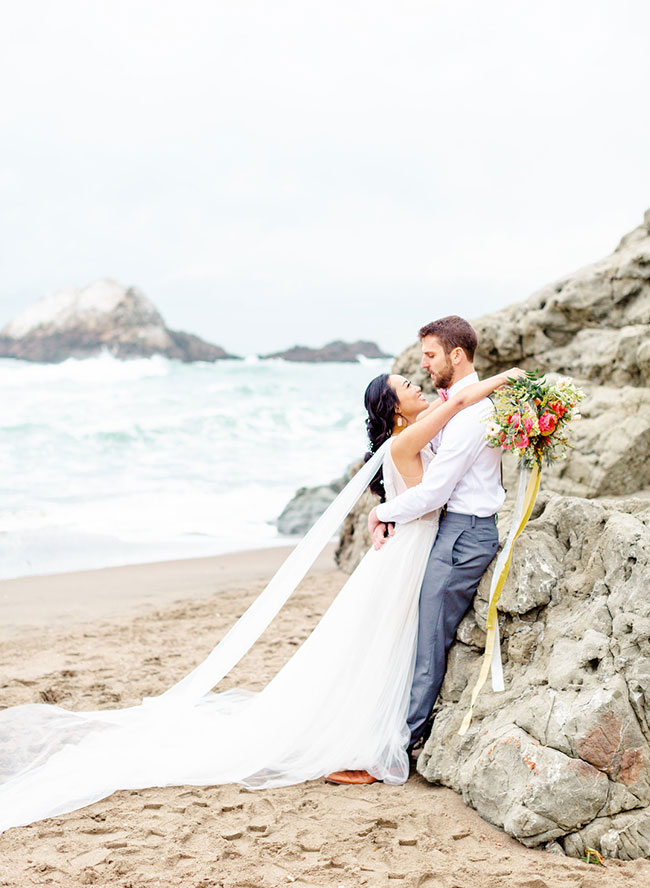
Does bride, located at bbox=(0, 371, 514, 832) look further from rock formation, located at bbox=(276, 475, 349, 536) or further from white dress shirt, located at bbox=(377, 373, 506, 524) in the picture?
rock formation, located at bbox=(276, 475, 349, 536)

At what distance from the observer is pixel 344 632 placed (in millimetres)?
4957

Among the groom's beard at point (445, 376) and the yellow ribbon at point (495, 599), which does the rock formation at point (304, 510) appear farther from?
the yellow ribbon at point (495, 599)

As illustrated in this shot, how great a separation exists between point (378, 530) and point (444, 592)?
517 millimetres

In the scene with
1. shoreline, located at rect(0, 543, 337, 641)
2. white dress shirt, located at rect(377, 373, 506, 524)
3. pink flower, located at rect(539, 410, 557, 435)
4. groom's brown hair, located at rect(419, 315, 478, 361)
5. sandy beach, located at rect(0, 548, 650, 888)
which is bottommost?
shoreline, located at rect(0, 543, 337, 641)

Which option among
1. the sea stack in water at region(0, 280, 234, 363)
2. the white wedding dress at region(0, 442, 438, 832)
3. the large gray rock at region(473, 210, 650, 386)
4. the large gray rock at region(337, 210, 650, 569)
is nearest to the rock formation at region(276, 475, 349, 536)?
the large gray rock at region(337, 210, 650, 569)

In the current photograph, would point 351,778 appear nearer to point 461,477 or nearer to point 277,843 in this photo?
point 277,843

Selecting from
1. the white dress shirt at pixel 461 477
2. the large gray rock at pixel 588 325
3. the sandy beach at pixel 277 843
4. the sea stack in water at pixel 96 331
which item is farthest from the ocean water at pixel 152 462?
the sea stack in water at pixel 96 331

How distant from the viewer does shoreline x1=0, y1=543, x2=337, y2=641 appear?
8906 millimetres

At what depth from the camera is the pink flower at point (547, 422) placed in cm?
448

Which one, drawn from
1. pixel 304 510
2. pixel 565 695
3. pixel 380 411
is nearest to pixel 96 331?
pixel 304 510

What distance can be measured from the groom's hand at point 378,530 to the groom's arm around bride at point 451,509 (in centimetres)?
11

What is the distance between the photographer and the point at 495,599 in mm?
4574

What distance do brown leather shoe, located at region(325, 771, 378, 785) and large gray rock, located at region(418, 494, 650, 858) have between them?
0.95ft

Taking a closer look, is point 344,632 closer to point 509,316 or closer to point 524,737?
point 524,737
